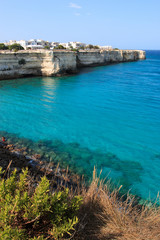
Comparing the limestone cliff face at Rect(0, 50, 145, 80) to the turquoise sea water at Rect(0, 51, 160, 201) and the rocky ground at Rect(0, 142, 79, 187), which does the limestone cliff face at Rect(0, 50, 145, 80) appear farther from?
the rocky ground at Rect(0, 142, 79, 187)

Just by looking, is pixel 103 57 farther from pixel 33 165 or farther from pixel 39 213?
pixel 39 213

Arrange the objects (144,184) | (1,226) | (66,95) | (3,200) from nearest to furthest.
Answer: (1,226) → (3,200) → (144,184) → (66,95)

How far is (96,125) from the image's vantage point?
14.7 m

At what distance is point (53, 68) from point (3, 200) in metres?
31.1

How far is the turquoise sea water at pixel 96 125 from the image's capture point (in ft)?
31.4

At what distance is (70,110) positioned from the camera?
1795cm

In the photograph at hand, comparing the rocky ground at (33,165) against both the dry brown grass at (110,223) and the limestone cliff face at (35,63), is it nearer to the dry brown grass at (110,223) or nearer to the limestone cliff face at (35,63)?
the dry brown grass at (110,223)

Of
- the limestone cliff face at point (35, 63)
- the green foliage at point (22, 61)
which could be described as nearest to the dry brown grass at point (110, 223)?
the limestone cliff face at point (35, 63)

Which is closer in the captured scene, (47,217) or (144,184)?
(47,217)

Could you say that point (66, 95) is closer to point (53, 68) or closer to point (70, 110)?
point (70, 110)

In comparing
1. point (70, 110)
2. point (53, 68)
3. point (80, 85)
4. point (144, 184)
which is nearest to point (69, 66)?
point (53, 68)

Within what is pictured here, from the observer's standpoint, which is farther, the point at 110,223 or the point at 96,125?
the point at 96,125

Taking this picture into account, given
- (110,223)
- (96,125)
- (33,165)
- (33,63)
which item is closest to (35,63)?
(33,63)

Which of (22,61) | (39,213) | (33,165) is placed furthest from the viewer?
(22,61)
